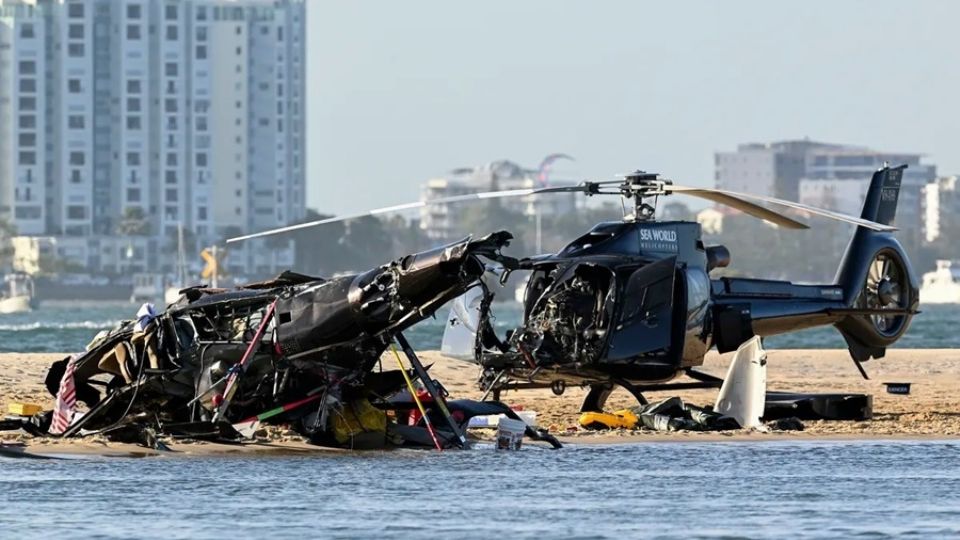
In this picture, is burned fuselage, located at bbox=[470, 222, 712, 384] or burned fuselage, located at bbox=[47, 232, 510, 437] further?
burned fuselage, located at bbox=[470, 222, 712, 384]

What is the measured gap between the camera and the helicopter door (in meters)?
24.1

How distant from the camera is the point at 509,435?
923 inches

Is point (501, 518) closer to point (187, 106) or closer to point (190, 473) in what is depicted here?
point (190, 473)

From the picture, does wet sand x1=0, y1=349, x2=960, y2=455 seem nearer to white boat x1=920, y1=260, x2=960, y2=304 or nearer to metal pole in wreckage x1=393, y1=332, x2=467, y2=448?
metal pole in wreckage x1=393, y1=332, x2=467, y2=448

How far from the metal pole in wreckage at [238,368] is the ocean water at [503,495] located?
0.64m

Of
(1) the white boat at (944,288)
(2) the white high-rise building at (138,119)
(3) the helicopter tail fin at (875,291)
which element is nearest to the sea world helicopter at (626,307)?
(3) the helicopter tail fin at (875,291)

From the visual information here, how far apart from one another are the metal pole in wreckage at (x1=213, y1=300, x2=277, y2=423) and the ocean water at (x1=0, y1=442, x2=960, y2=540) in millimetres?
643

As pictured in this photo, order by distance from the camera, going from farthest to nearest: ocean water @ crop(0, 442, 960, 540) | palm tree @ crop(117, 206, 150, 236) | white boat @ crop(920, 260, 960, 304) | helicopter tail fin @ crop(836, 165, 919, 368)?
1. white boat @ crop(920, 260, 960, 304)
2. palm tree @ crop(117, 206, 150, 236)
3. helicopter tail fin @ crop(836, 165, 919, 368)
4. ocean water @ crop(0, 442, 960, 540)

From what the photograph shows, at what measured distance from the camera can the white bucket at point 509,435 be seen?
23.5 metres

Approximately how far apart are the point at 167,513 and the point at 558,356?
22.5 feet

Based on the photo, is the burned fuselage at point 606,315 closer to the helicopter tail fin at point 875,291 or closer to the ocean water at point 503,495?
the ocean water at point 503,495

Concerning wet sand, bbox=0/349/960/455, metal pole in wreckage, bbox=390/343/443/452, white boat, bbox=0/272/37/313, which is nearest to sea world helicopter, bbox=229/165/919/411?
wet sand, bbox=0/349/960/455

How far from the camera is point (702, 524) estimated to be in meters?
18.3

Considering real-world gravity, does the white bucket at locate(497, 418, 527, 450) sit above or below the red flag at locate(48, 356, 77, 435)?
below
